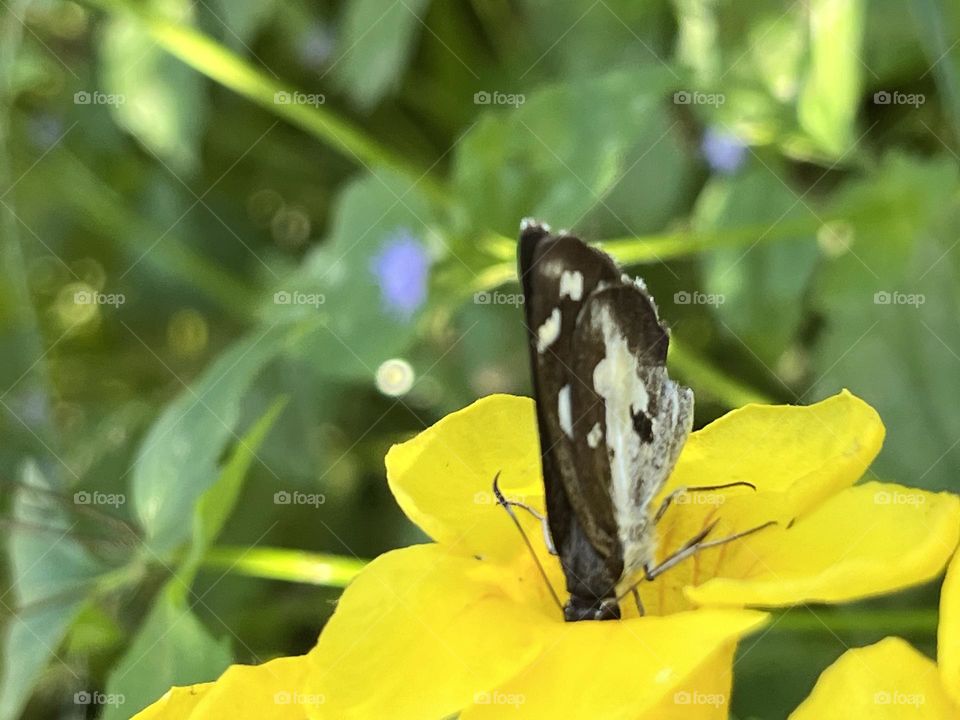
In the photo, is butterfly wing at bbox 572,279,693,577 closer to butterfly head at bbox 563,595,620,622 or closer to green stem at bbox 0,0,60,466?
butterfly head at bbox 563,595,620,622

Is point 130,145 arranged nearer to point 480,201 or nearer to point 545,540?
point 480,201

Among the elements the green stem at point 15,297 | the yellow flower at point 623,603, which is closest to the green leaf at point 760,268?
the yellow flower at point 623,603

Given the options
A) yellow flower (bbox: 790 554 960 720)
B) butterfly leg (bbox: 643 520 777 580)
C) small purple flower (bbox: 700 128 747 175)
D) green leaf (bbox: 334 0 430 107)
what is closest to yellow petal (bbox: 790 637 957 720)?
yellow flower (bbox: 790 554 960 720)

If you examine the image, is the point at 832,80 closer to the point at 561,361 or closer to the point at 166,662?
the point at 561,361

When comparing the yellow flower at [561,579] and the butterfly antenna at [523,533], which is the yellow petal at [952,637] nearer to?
the yellow flower at [561,579]

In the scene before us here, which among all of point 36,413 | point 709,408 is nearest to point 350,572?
point 709,408

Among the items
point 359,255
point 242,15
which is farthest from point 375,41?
point 359,255
